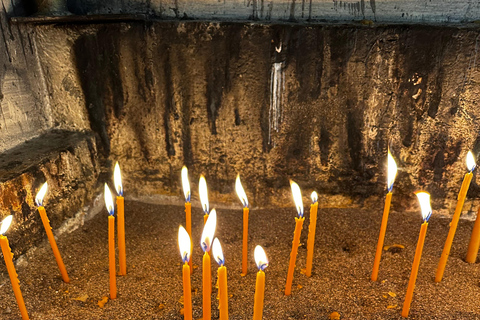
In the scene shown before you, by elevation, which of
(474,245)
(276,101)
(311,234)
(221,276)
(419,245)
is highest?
(276,101)

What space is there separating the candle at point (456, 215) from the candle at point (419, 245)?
0.23 meters

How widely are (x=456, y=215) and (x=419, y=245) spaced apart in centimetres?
31

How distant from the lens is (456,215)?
1714 millimetres

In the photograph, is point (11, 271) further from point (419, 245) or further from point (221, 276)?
point (419, 245)

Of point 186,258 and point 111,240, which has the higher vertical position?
point 186,258

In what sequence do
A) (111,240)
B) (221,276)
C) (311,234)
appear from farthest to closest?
1. (311,234)
2. (111,240)
3. (221,276)

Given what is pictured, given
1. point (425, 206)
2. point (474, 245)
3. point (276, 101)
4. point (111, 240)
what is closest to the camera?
point (425, 206)

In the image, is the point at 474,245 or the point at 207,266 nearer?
the point at 207,266

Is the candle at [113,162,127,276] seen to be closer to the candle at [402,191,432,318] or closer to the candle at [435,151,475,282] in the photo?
the candle at [402,191,432,318]

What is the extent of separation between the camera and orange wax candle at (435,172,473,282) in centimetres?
166

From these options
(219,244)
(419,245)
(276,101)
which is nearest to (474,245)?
(419,245)

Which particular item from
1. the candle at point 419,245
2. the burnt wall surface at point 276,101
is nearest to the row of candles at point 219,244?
the candle at point 419,245

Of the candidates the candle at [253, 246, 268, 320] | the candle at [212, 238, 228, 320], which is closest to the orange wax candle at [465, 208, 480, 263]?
the candle at [253, 246, 268, 320]

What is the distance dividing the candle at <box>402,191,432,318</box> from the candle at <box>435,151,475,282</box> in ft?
0.75
